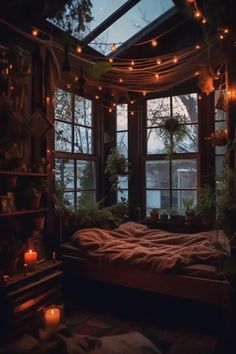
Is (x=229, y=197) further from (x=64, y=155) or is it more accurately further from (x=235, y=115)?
(x=64, y=155)

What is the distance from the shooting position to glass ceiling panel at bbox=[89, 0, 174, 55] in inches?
139

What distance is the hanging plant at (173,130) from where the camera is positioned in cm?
381

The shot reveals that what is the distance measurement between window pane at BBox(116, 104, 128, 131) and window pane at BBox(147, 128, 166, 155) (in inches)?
13.7

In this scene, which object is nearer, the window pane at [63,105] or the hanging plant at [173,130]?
Result: the window pane at [63,105]

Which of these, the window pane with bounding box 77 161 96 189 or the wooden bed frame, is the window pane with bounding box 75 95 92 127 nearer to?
the window pane with bounding box 77 161 96 189

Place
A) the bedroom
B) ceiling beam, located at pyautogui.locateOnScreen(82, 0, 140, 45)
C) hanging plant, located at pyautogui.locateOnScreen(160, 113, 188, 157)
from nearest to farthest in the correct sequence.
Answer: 1. the bedroom
2. ceiling beam, located at pyautogui.locateOnScreen(82, 0, 140, 45)
3. hanging plant, located at pyautogui.locateOnScreen(160, 113, 188, 157)

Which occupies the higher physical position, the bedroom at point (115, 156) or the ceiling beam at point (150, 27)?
the ceiling beam at point (150, 27)

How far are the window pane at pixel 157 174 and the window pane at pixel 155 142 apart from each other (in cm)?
14

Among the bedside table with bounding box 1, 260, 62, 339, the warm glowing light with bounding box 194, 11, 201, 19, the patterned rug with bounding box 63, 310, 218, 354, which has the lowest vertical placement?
the patterned rug with bounding box 63, 310, 218, 354

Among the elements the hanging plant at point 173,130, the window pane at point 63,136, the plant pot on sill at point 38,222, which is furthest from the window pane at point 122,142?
the plant pot on sill at point 38,222

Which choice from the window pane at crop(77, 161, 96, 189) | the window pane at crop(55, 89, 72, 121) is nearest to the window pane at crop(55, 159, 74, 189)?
the window pane at crop(77, 161, 96, 189)

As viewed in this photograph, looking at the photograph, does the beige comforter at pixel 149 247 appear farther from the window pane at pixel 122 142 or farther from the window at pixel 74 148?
the window pane at pixel 122 142

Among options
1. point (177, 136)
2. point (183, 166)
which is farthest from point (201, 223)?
point (177, 136)

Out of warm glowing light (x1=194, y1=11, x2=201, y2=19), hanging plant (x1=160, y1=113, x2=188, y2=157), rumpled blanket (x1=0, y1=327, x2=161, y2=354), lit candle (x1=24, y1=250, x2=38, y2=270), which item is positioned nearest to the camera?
rumpled blanket (x1=0, y1=327, x2=161, y2=354)
